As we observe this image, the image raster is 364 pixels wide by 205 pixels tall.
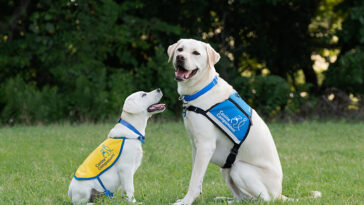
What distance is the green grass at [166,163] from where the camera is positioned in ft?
18.1

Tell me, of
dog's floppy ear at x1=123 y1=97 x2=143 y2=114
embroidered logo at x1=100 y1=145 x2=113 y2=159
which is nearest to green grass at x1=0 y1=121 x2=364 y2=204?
embroidered logo at x1=100 y1=145 x2=113 y2=159

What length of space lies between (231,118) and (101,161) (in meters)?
1.40

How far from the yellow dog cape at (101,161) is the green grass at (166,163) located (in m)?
0.30

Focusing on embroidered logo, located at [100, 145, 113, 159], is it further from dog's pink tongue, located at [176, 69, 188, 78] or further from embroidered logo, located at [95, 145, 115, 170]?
dog's pink tongue, located at [176, 69, 188, 78]

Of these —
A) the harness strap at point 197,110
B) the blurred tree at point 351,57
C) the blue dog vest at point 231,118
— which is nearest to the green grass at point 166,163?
the blue dog vest at point 231,118

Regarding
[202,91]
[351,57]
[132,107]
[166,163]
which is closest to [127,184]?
[132,107]

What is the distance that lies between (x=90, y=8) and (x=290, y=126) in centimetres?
682

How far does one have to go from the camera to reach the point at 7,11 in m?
15.4

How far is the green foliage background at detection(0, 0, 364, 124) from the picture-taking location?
1324cm

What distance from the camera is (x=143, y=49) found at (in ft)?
51.1

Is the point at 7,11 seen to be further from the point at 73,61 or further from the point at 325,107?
the point at 325,107

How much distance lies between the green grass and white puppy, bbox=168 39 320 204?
263 millimetres

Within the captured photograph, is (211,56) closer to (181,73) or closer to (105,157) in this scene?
(181,73)

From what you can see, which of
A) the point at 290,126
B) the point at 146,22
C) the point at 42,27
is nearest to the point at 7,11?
the point at 42,27
